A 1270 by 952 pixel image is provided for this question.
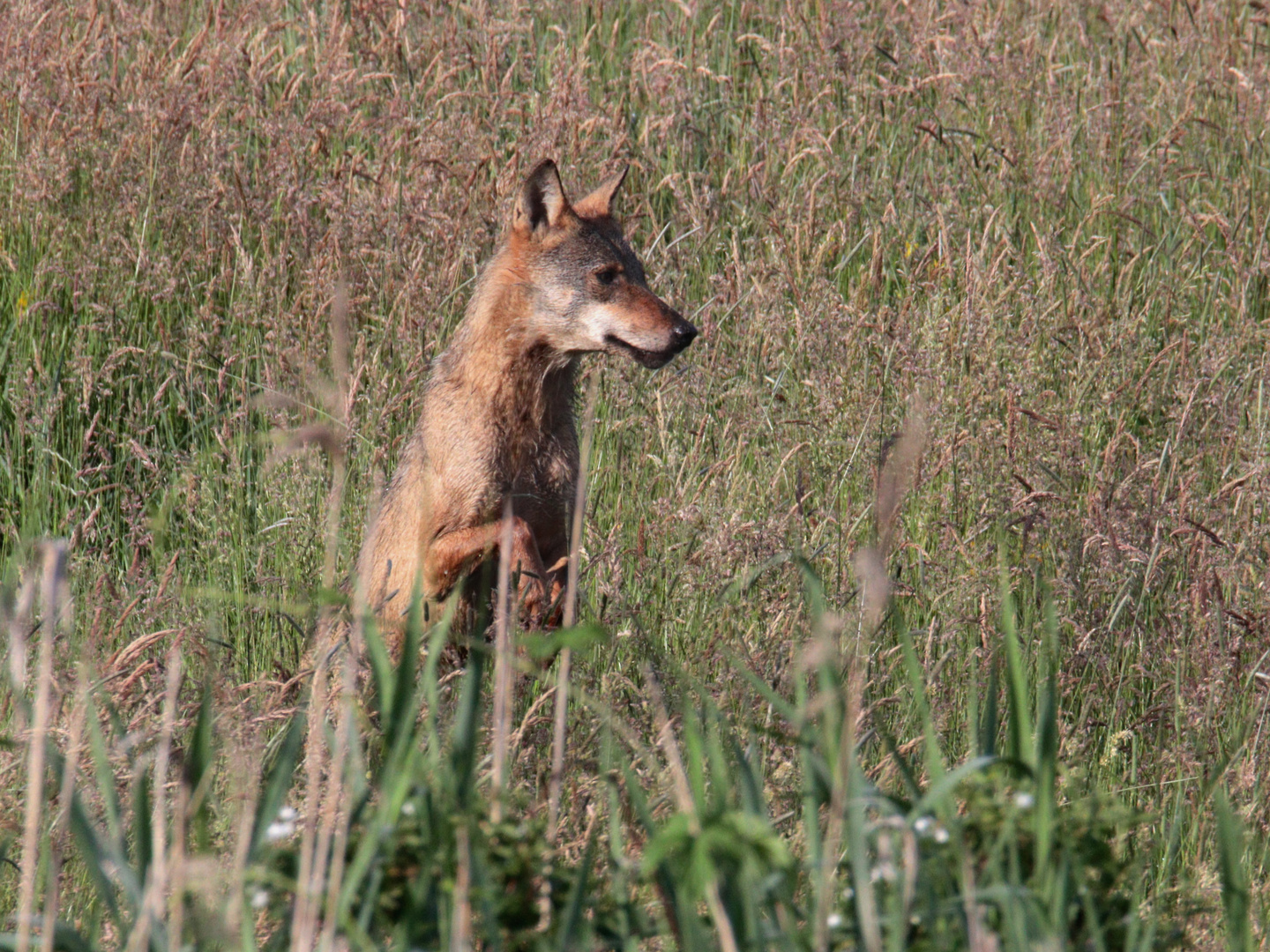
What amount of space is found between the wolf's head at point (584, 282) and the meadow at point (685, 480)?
422mm

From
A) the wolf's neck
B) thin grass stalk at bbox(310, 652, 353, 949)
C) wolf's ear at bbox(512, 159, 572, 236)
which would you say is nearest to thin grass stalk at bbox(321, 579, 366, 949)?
thin grass stalk at bbox(310, 652, 353, 949)

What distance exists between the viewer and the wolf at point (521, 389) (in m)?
4.68

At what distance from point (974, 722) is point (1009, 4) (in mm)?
6223

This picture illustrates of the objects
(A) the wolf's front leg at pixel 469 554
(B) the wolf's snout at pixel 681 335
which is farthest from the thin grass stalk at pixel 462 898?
Result: (B) the wolf's snout at pixel 681 335

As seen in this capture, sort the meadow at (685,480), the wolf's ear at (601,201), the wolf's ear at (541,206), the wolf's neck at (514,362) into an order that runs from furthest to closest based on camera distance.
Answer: the wolf's ear at (601,201) → the wolf's ear at (541,206) → the wolf's neck at (514,362) → the meadow at (685,480)

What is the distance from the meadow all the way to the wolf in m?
0.20

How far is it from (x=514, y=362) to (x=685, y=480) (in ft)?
2.31

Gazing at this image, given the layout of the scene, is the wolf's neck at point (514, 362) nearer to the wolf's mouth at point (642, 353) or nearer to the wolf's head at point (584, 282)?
the wolf's head at point (584, 282)

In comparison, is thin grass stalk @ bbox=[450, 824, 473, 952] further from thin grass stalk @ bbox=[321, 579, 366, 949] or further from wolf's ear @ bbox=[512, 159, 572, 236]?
wolf's ear @ bbox=[512, 159, 572, 236]

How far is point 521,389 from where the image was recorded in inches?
193

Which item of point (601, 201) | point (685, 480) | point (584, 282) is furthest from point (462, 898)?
point (601, 201)

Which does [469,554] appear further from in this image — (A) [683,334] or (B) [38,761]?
(B) [38,761]

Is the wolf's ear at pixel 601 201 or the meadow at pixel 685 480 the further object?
the wolf's ear at pixel 601 201

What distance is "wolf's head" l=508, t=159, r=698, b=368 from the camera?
4703 millimetres
